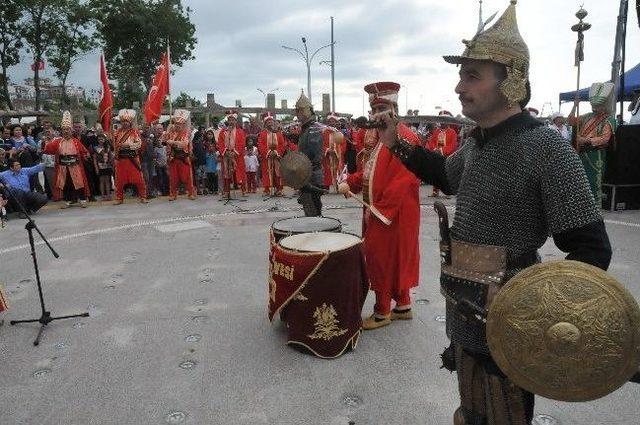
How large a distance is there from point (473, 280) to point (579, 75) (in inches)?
234

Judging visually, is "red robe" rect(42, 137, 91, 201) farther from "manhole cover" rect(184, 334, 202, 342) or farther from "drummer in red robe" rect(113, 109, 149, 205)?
"manhole cover" rect(184, 334, 202, 342)

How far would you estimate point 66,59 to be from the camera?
27.5 metres

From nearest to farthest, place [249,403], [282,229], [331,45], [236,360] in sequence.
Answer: [249,403]
[236,360]
[282,229]
[331,45]

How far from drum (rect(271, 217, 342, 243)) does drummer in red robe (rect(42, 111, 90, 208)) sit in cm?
792

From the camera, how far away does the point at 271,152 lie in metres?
11.3

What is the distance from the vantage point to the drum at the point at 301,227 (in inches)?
142

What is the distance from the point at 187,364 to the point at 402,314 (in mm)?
1687

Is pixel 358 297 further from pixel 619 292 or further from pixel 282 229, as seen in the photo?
pixel 619 292

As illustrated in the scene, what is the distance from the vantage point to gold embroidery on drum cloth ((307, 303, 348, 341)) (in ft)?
10.4

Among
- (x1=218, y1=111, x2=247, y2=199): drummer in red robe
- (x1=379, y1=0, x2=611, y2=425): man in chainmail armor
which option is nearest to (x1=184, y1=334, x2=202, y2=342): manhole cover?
(x1=379, y1=0, x2=611, y2=425): man in chainmail armor

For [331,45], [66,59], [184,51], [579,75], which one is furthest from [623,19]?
[184,51]

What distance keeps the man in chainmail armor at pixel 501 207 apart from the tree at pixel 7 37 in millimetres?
28362

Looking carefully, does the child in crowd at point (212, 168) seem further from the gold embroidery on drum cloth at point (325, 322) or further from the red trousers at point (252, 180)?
the gold embroidery on drum cloth at point (325, 322)

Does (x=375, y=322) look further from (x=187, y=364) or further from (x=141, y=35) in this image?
(x=141, y=35)
